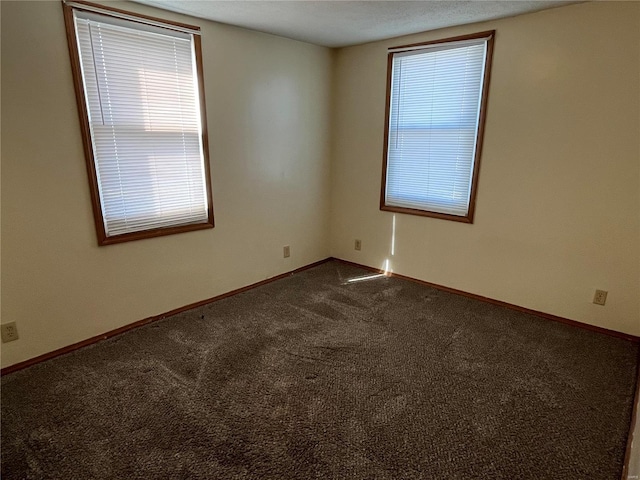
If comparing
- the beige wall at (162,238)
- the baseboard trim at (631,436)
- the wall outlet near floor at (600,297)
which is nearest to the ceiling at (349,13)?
the beige wall at (162,238)

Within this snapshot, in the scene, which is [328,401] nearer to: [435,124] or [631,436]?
[631,436]

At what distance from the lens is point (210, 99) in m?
2.87

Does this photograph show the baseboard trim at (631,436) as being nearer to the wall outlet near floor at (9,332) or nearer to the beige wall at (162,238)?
the beige wall at (162,238)

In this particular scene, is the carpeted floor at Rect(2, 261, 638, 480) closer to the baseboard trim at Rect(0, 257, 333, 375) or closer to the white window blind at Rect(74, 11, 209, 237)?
the baseboard trim at Rect(0, 257, 333, 375)

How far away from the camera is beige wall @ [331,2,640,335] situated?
239 cm

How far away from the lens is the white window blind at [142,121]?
228 centimetres

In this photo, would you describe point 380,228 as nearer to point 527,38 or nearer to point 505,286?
point 505,286

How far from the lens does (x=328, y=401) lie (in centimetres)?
196

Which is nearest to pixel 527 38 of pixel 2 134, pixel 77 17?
pixel 77 17

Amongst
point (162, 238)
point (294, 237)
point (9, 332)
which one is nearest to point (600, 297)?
point (294, 237)

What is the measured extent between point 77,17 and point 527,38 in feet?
10.0

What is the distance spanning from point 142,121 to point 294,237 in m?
1.84

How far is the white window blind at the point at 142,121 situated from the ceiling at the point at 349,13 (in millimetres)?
301

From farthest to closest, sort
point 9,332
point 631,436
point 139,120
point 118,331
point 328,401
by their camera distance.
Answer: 1. point 118,331
2. point 139,120
3. point 9,332
4. point 328,401
5. point 631,436
